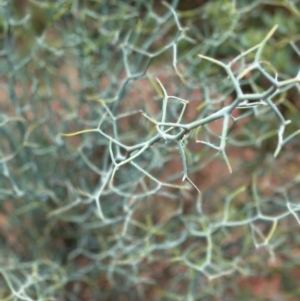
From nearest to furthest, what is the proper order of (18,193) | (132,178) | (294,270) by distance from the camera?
(18,193), (132,178), (294,270)

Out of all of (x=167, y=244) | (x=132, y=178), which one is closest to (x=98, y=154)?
(x=132, y=178)

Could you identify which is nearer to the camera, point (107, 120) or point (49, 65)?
point (107, 120)

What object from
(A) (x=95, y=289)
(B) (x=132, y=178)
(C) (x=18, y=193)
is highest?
(C) (x=18, y=193)

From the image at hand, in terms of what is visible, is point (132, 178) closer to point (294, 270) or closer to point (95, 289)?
point (95, 289)

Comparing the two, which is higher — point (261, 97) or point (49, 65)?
point (261, 97)

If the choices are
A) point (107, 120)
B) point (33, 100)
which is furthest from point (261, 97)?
point (33, 100)

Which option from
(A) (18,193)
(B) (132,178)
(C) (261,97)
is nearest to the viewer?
(C) (261,97)

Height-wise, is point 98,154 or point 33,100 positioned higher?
point 33,100

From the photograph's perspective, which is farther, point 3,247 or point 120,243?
point 3,247

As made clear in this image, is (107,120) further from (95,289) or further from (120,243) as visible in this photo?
(95,289)
